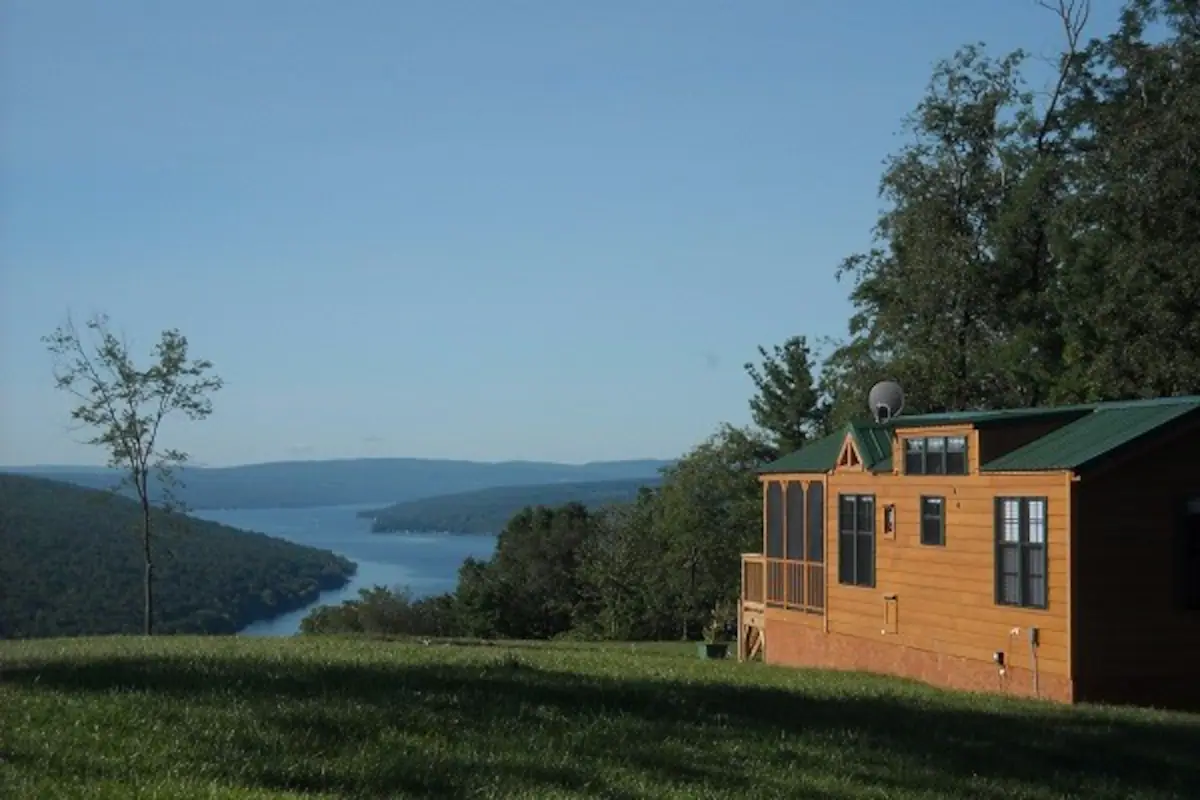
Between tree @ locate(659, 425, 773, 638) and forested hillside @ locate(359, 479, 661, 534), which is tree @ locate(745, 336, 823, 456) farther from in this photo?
forested hillside @ locate(359, 479, 661, 534)

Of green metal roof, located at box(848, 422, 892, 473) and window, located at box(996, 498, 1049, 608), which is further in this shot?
green metal roof, located at box(848, 422, 892, 473)

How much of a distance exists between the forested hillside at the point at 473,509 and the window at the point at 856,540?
410ft

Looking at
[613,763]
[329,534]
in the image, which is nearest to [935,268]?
[613,763]

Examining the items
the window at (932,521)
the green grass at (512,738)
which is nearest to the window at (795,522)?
the window at (932,521)

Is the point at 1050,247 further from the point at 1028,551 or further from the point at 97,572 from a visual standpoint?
the point at 97,572

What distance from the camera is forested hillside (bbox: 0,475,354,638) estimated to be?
3572 cm

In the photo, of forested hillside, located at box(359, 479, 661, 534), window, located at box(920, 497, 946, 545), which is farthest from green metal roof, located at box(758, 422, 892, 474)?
forested hillside, located at box(359, 479, 661, 534)

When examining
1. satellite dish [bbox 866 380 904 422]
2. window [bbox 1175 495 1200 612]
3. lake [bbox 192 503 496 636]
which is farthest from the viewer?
lake [bbox 192 503 496 636]

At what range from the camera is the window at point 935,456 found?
20.9m

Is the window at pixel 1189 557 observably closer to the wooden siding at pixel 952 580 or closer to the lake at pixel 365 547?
the wooden siding at pixel 952 580

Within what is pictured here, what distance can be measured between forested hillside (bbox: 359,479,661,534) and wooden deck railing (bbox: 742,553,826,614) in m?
120

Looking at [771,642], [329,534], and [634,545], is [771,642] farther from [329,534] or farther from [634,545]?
[329,534]

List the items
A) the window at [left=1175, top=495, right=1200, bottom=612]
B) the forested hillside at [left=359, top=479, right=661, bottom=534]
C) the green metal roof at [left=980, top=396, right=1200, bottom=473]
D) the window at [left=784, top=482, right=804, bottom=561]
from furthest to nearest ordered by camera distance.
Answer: the forested hillside at [left=359, top=479, right=661, bottom=534]
the window at [left=784, top=482, right=804, bottom=561]
the window at [left=1175, top=495, right=1200, bottom=612]
the green metal roof at [left=980, top=396, right=1200, bottom=473]

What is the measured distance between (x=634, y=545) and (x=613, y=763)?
56.0 metres
